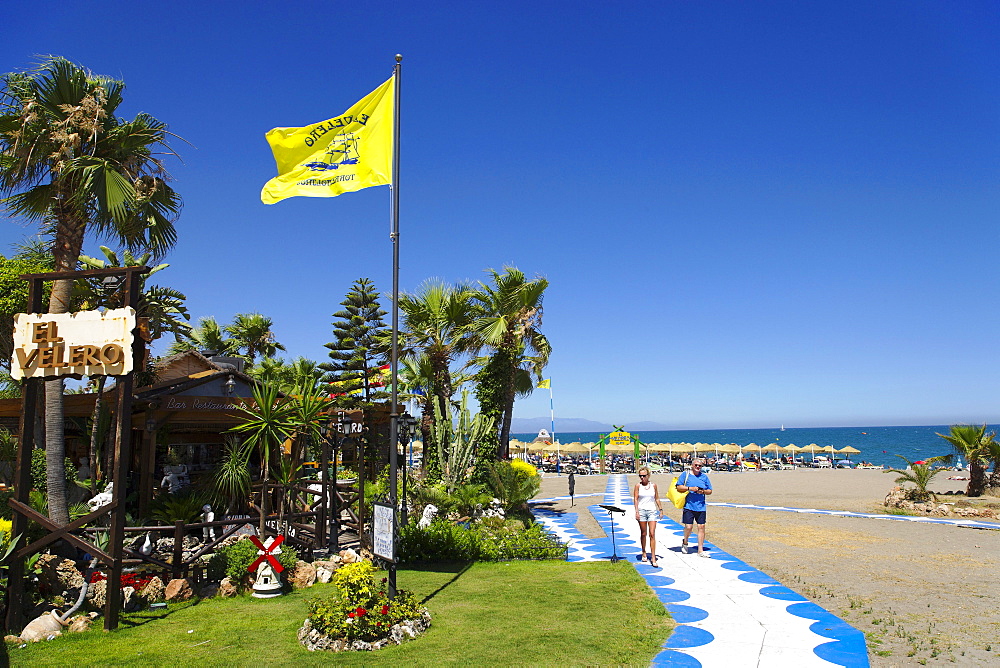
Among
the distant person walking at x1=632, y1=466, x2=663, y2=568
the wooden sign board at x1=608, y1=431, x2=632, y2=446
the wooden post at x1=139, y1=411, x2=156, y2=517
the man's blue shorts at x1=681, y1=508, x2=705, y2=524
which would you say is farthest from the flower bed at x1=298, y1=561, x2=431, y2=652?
the wooden sign board at x1=608, y1=431, x2=632, y2=446

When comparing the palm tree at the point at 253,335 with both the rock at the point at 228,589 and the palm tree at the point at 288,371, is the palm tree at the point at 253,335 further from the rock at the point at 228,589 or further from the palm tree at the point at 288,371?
the rock at the point at 228,589

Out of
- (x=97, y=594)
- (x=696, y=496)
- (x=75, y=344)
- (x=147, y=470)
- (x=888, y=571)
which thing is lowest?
(x=888, y=571)

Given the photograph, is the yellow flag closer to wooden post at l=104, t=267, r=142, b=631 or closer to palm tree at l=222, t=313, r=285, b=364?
wooden post at l=104, t=267, r=142, b=631

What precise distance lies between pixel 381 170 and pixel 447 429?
1021 centimetres

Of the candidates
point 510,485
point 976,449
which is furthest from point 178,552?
point 976,449

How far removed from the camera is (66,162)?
995cm

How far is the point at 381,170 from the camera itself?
9.06 metres

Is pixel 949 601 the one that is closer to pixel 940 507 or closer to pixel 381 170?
pixel 381 170

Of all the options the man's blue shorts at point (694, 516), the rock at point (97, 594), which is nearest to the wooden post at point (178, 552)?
the rock at point (97, 594)

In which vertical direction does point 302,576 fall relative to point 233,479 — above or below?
below

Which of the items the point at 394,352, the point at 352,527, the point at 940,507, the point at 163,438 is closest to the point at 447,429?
the point at 352,527

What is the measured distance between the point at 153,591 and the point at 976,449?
23219 mm

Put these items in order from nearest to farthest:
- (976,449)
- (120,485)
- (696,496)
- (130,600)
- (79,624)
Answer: (79,624) < (120,485) < (130,600) < (696,496) < (976,449)

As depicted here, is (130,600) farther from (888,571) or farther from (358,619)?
(888,571)
